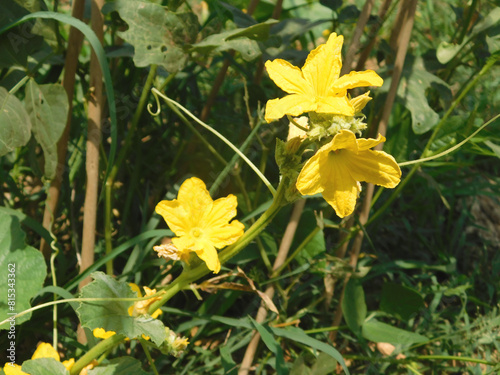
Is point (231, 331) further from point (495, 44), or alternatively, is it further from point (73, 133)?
point (495, 44)

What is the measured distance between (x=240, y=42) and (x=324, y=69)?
0.43 meters

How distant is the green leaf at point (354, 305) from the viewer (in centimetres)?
164

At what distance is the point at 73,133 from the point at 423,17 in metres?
1.96

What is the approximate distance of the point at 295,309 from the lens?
1.83 m

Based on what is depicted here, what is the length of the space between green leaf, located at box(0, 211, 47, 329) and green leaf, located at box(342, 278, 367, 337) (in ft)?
2.71

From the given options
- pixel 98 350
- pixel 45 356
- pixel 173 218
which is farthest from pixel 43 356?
pixel 173 218

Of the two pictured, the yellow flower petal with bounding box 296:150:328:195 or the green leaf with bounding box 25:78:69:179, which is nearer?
the yellow flower petal with bounding box 296:150:328:195

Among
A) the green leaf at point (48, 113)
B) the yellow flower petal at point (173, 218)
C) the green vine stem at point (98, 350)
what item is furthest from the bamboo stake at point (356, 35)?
the green vine stem at point (98, 350)

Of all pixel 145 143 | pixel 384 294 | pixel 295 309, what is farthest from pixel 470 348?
pixel 145 143

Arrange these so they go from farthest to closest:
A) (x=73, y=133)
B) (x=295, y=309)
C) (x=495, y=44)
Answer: (x=73, y=133) → (x=295, y=309) → (x=495, y=44)

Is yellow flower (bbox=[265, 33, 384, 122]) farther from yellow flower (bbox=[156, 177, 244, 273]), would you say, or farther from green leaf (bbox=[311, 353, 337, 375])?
green leaf (bbox=[311, 353, 337, 375])

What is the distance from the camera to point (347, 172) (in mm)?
1003

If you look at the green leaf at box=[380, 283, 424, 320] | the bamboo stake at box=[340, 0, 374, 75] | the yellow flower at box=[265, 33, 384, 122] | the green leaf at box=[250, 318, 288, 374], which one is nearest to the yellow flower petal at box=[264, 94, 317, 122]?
the yellow flower at box=[265, 33, 384, 122]

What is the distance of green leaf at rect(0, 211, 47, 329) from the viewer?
141cm
